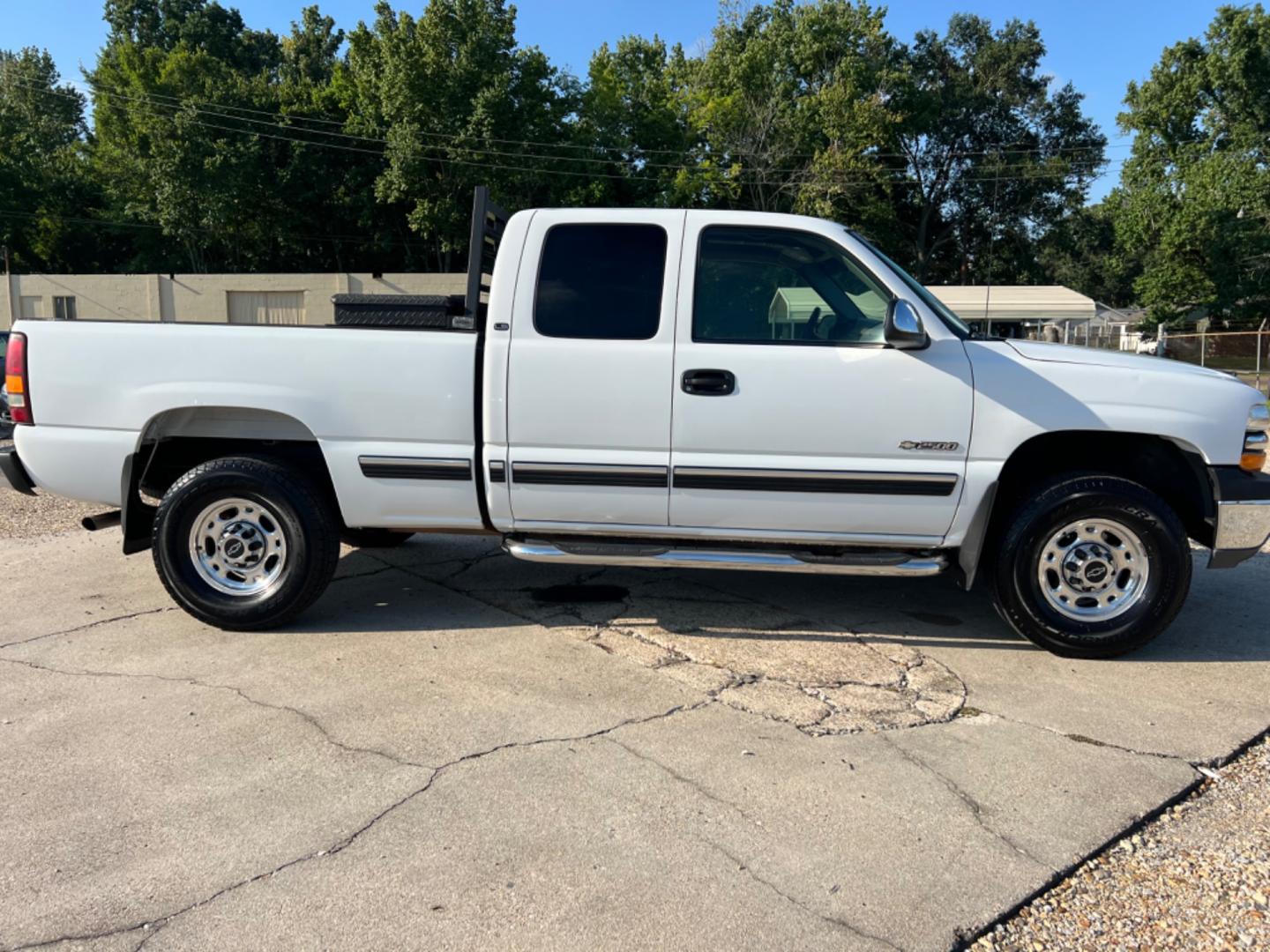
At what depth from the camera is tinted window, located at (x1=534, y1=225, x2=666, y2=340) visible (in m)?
4.24

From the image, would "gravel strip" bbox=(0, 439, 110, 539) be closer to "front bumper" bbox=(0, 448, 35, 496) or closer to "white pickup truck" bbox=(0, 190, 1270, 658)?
"front bumper" bbox=(0, 448, 35, 496)

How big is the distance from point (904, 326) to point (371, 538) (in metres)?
3.68

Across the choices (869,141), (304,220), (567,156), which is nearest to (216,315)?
(304,220)

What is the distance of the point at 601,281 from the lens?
14.1 ft

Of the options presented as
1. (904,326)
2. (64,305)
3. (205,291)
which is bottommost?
(904,326)

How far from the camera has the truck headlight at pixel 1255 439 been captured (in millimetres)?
4070

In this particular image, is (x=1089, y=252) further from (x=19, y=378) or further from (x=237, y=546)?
(x=19, y=378)

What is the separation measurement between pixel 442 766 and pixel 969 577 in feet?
9.00

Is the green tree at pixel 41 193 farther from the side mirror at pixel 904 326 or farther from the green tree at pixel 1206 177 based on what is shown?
the green tree at pixel 1206 177

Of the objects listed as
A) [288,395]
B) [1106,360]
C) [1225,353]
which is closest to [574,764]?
[288,395]

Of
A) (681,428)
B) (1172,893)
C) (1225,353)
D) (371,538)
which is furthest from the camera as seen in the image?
(1225,353)

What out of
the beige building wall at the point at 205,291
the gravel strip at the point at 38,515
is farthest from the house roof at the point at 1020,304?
the gravel strip at the point at 38,515

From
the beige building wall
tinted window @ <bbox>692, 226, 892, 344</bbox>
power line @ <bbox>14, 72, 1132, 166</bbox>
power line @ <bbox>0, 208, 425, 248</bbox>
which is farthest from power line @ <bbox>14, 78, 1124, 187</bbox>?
tinted window @ <bbox>692, 226, 892, 344</bbox>

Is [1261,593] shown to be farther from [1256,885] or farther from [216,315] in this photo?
[216,315]
